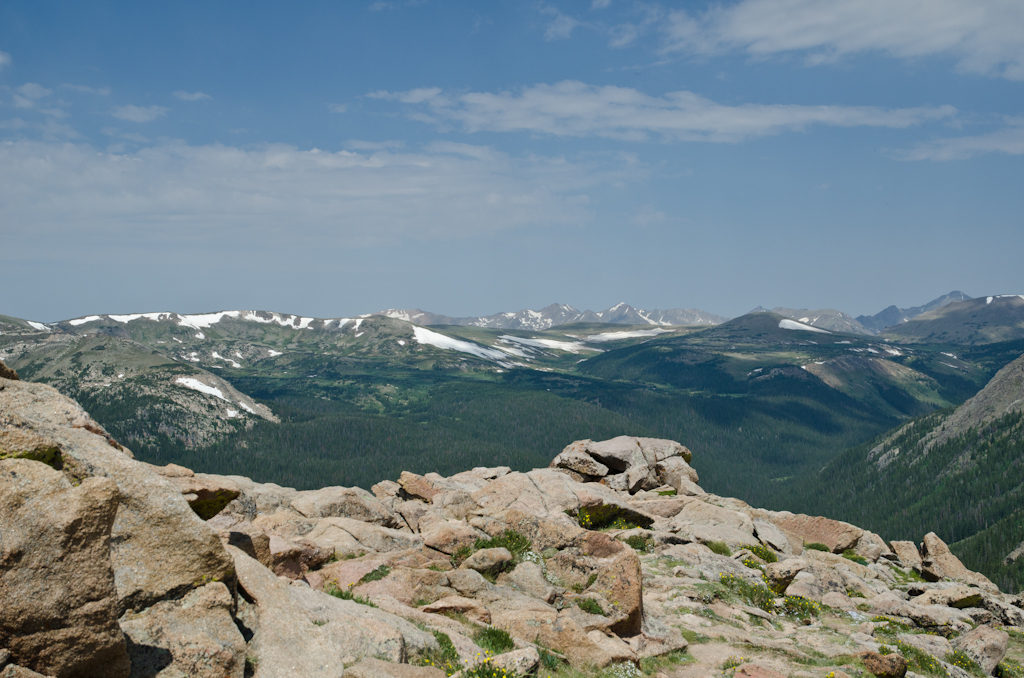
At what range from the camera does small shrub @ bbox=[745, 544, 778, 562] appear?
3397 cm

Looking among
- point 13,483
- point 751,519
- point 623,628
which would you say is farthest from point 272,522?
point 751,519

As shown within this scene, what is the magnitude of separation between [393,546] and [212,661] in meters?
17.1

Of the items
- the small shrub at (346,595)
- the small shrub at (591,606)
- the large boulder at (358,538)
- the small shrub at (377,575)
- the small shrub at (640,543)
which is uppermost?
the small shrub at (346,595)

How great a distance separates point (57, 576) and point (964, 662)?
2986cm

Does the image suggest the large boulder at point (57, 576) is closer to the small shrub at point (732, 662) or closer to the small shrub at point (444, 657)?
the small shrub at point (444, 657)

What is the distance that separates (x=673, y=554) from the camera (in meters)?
31.7

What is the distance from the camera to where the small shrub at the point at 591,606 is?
68.8ft

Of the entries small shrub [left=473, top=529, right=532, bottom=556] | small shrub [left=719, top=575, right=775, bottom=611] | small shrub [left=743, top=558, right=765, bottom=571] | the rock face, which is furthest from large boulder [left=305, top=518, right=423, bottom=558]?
small shrub [left=743, top=558, right=765, bottom=571]

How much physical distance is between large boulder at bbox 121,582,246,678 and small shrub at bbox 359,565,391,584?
943cm

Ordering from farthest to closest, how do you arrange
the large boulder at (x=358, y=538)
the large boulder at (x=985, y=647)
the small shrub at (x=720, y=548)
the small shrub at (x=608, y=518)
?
the small shrub at (x=608, y=518) → the small shrub at (x=720, y=548) → the large boulder at (x=358, y=538) → the large boulder at (x=985, y=647)

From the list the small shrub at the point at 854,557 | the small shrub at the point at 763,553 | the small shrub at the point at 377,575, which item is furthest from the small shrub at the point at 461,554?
the small shrub at the point at 854,557

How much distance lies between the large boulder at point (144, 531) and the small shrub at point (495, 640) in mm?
7815

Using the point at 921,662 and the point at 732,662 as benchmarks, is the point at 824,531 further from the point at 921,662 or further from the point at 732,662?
the point at 732,662

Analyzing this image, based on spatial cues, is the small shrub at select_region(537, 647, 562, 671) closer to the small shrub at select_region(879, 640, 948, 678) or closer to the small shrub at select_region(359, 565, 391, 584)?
the small shrub at select_region(359, 565, 391, 584)
